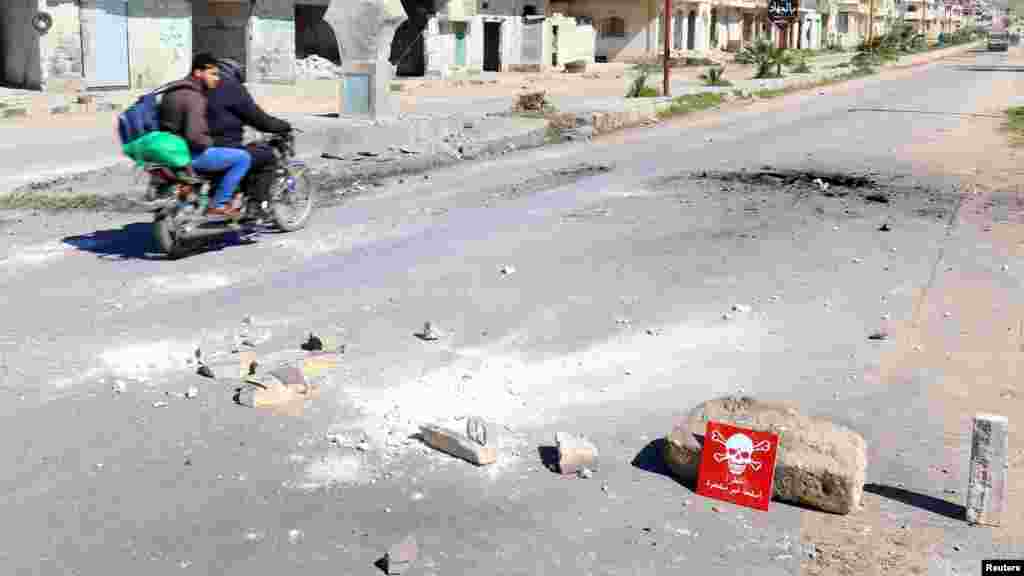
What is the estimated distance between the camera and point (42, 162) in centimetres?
1480

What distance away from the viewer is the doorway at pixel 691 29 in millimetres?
65312

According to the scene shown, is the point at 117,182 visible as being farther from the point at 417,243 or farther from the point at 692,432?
the point at 692,432

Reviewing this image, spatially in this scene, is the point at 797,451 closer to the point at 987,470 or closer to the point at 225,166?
the point at 987,470

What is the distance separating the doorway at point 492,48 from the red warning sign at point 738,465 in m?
42.0

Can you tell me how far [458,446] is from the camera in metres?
4.97

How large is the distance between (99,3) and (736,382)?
2615cm

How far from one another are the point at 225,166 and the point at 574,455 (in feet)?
17.5

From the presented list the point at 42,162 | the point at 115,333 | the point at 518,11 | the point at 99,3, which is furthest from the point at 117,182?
the point at 518,11

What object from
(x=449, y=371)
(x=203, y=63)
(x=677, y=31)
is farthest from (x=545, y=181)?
(x=677, y=31)

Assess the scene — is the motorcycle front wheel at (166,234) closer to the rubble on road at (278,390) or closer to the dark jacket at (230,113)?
the dark jacket at (230,113)

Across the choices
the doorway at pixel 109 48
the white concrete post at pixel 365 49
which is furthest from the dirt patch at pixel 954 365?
the doorway at pixel 109 48

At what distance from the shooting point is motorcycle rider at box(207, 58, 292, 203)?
9062mm

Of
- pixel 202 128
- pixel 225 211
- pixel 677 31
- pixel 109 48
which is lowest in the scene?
pixel 225 211

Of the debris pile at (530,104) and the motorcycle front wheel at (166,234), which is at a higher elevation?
the debris pile at (530,104)
